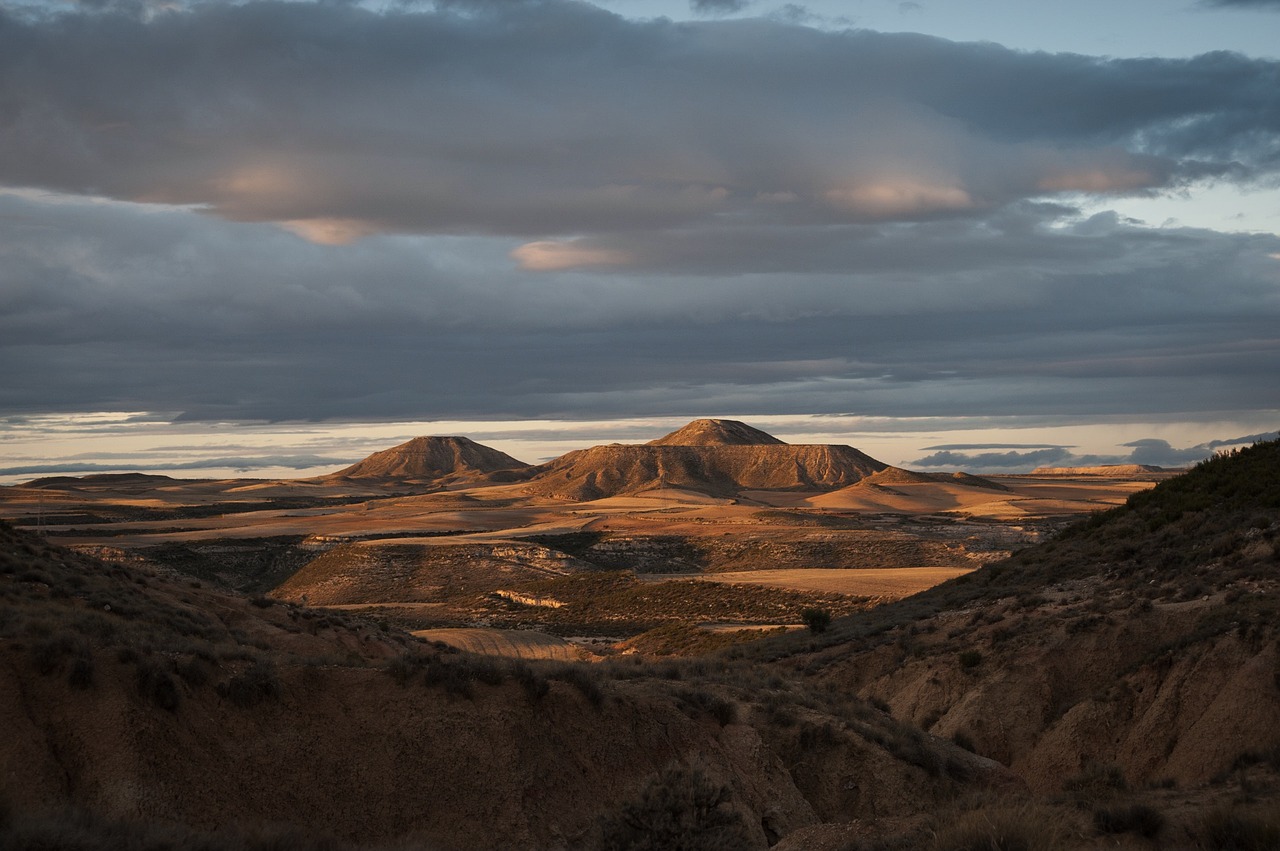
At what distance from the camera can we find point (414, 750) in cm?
1488

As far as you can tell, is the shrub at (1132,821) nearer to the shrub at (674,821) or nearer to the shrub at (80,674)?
the shrub at (674,821)

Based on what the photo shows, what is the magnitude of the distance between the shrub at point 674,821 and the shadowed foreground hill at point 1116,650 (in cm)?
1005

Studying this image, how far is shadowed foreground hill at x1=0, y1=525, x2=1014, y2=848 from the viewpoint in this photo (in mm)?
12547

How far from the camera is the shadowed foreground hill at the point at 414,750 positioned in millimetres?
12547

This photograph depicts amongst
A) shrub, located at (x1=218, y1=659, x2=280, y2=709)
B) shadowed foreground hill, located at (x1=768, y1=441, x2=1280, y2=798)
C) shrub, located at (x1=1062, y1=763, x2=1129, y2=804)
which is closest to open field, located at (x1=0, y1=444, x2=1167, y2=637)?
shadowed foreground hill, located at (x1=768, y1=441, x2=1280, y2=798)

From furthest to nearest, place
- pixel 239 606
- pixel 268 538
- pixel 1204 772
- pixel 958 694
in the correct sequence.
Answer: pixel 268 538 < pixel 239 606 < pixel 958 694 < pixel 1204 772

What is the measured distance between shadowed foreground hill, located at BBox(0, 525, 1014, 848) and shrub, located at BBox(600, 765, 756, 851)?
26mm

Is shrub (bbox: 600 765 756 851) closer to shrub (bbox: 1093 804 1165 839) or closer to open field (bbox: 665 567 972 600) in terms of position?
shrub (bbox: 1093 804 1165 839)

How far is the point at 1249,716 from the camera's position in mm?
20031

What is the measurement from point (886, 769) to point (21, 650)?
44.4 ft

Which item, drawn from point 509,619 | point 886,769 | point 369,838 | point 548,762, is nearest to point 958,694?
point 886,769

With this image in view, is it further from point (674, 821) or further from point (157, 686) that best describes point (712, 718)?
point (157, 686)

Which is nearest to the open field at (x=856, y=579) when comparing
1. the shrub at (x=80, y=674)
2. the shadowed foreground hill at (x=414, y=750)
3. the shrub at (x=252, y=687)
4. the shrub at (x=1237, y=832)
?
the shadowed foreground hill at (x=414, y=750)

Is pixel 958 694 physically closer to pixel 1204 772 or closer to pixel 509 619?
pixel 1204 772
